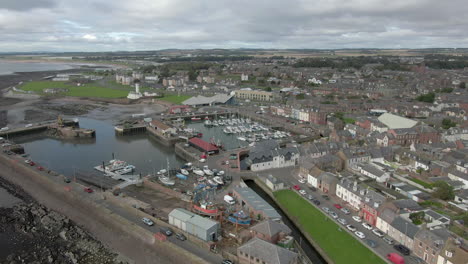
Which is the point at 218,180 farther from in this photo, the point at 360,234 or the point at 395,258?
the point at 395,258

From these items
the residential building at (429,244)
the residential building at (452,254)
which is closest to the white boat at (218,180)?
the residential building at (429,244)

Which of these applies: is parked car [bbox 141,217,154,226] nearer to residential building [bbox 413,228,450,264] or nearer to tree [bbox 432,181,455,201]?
residential building [bbox 413,228,450,264]

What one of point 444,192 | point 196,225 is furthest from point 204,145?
point 444,192

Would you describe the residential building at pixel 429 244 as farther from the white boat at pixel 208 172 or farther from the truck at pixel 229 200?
the white boat at pixel 208 172

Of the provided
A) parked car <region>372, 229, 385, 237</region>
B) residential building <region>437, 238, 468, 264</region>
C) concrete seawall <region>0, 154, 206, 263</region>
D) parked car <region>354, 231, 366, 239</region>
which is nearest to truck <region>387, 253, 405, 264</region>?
residential building <region>437, 238, 468, 264</region>

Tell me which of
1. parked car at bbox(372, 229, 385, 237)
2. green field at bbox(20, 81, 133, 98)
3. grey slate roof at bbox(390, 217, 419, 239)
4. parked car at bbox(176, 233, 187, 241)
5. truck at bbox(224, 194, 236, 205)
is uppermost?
green field at bbox(20, 81, 133, 98)

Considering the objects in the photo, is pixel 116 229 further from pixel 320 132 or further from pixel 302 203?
pixel 320 132
